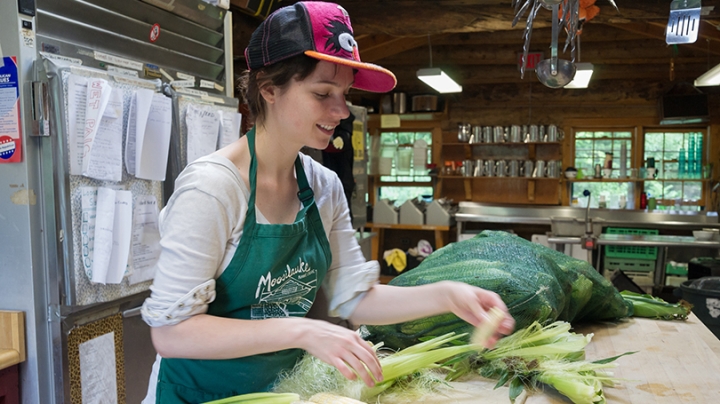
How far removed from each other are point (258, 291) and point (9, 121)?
1497 millimetres

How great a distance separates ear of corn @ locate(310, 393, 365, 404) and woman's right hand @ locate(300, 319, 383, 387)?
0.15 m

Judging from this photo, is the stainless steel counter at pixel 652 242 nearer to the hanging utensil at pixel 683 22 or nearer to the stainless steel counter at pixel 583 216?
the stainless steel counter at pixel 583 216

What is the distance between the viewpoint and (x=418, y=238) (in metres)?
9.25

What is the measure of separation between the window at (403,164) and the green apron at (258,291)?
849 centimetres

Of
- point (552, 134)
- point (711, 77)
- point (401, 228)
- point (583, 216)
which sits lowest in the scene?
point (401, 228)

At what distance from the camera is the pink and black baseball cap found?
1.26 metres

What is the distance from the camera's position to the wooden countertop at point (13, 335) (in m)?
2.23

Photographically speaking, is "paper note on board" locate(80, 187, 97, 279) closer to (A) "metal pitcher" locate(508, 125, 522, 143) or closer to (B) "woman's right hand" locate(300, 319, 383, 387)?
(B) "woman's right hand" locate(300, 319, 383, 387)

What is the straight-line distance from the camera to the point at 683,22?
107 inches

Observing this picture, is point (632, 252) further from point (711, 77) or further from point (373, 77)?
point (373, 77)

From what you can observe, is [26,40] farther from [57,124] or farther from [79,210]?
[79,210]

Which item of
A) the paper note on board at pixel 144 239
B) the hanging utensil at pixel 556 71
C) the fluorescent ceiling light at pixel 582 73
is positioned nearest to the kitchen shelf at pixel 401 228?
the fluorescent ceiling light at pixel 582 73

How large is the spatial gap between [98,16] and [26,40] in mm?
429

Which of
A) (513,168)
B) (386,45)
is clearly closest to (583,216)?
(513,168)
